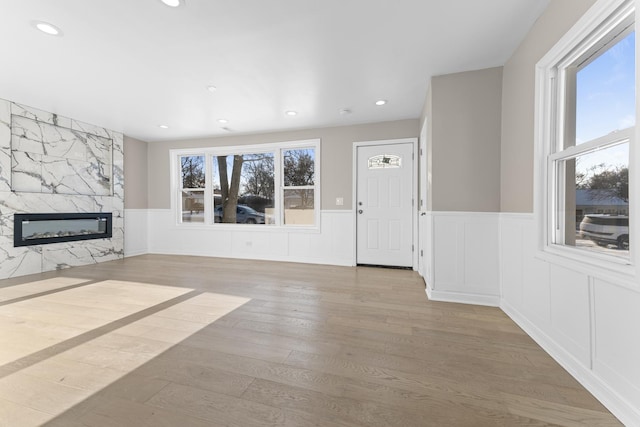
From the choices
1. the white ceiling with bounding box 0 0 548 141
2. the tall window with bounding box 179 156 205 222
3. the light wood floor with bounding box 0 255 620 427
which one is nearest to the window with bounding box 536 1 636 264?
the white ceiling with bounding box 0 0 548 141

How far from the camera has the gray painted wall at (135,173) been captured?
18.0 feet

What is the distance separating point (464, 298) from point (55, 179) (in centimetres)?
612

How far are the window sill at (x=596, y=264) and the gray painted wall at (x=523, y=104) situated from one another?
1.49 feet

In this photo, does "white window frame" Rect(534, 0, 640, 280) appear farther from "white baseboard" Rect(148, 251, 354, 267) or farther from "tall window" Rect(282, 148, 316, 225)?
"tall window" Rect(282, 148, 316, 225)

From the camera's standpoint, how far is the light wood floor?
1286mm

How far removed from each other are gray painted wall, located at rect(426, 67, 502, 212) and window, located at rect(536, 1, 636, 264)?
723 millimetres

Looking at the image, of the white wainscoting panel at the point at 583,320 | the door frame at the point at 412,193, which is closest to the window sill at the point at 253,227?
the door frame at the point at 412,193

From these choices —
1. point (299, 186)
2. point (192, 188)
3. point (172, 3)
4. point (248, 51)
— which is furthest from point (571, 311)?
point (192, 188)

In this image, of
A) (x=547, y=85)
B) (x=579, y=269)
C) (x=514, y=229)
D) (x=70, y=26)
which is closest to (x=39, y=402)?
(x=70, y=26)

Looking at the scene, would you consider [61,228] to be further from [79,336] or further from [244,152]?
[79,336]

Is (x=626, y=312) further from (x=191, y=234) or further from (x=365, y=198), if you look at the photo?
(x=191, y=234)

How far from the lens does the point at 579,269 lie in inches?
61.9

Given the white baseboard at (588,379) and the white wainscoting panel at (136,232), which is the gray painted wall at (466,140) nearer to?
the white baseboard at (588,379)

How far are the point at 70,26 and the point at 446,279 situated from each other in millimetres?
4084
